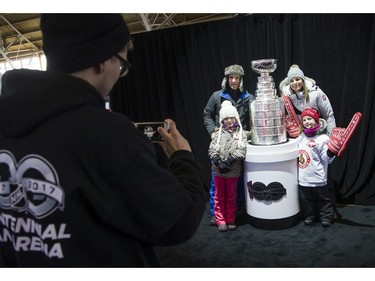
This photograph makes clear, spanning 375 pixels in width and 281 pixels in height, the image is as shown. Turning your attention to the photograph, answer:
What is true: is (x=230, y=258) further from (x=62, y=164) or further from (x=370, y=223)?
(x=62, y=164)

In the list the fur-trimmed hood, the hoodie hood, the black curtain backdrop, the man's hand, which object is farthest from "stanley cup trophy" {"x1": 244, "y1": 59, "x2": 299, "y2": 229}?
the hoodie hood

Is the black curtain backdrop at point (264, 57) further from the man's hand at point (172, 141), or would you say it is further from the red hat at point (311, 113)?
the man's hand at point (172, 141)

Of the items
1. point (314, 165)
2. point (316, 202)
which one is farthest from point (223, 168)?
point (316, 202)

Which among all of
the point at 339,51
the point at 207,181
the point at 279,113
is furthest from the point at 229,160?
the point at 339,51

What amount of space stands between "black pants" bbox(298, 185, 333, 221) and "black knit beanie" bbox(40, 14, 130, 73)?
217 cm

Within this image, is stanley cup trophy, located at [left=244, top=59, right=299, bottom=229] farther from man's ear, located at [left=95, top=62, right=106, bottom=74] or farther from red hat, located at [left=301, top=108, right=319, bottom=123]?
man's ear, located at [left=95, top=62, right=106, bottom=74]

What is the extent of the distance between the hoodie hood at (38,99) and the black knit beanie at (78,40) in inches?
1.2

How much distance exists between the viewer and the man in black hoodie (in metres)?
0.53

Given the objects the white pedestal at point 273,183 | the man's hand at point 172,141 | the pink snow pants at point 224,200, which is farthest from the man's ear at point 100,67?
the pink snow pants at point 224,200

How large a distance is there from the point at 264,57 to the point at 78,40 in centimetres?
263

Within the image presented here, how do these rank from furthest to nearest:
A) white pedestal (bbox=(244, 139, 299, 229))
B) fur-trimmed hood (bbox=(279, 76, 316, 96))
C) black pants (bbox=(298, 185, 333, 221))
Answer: fur-trimmed hood (bbox=(279, 76, 316, 96)) < black pants (bbox=(298, 185, 333, 221)) < white pedestal (bbox=(244, 139, 299, 229))

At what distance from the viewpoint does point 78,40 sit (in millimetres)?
573

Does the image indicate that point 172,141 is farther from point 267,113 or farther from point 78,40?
point 267,113

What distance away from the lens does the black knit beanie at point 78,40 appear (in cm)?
57
